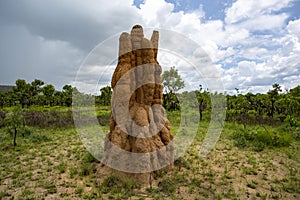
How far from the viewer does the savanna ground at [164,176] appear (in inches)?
286

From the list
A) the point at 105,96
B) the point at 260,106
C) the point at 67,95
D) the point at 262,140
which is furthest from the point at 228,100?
the point at 67,95

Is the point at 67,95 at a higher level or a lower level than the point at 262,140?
higher

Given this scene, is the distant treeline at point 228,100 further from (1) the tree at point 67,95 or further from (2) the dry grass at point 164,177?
(2) the dry grass at point 164,177

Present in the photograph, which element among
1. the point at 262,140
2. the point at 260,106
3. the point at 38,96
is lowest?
the point at 262,140

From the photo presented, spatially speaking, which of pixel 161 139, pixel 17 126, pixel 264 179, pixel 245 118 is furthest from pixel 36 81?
pixel 264 179

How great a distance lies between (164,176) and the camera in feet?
28.3

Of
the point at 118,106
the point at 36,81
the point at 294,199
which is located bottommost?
the point at 294,199

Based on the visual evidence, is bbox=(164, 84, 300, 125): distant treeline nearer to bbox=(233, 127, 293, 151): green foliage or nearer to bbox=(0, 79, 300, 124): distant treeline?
bbox=(0, 79, 300, 124): distant treeline

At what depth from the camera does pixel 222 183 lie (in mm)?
8242

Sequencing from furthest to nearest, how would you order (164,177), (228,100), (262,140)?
1. (228,100)
2. (262,140)
3. (164,177)

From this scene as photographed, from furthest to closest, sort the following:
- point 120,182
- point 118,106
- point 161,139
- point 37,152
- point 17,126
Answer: point 17,126, point 37,152, point 161,139, point 118,106, point 120,182

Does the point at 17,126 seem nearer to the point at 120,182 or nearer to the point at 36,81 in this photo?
the point at 120,182

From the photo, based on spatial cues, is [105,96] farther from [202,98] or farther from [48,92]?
[202,98]

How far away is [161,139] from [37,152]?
7.85 meters
